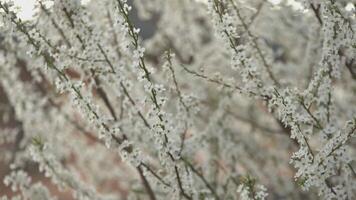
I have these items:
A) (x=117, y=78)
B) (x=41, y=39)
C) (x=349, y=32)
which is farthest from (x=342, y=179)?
(x=41, y=39)

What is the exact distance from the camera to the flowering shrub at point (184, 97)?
155 inches

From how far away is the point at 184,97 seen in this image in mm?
4766

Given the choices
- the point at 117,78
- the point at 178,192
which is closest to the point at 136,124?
the point at 117,78

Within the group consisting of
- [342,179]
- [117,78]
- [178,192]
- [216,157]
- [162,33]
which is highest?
[162,33]

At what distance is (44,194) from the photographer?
5254 millimetres

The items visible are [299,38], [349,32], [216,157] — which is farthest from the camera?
[299,38]

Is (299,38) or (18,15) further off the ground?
(299,38)

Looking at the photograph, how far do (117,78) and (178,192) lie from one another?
980 millimetres

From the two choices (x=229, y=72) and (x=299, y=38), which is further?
(x=229, y=72)

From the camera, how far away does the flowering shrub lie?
3938mm

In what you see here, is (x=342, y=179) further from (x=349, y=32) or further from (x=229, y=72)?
(x=229, y=72)

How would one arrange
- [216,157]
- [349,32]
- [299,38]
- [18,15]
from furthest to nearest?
[299,38]
[216,157]
[18,15]
[349,32]

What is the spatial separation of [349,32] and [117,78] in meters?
1.73

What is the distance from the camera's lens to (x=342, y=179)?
14.5 feet
